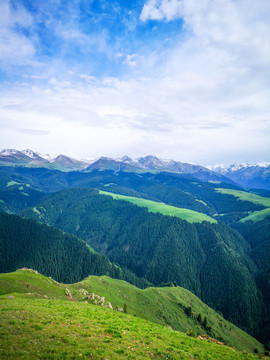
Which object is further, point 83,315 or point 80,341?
point 83,315

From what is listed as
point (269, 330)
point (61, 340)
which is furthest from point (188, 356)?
point (269, 330)

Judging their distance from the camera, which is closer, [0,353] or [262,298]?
[0,353]

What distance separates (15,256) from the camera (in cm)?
19800

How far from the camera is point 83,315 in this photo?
30250 mm

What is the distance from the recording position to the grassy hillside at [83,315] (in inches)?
793

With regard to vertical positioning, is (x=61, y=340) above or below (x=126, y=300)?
above

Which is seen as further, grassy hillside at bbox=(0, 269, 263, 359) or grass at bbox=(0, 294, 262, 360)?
grassy hillside at bbox=(0, 269, 263, 359)

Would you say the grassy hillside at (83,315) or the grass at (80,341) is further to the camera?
the grassy hillside at (83,315)

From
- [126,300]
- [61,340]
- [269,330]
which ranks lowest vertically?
[269,330]

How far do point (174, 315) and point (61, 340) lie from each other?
99.8 metres

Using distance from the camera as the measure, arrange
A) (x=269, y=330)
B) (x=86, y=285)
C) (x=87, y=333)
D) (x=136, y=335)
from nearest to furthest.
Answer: (x=87, y=333), (x=136, y=335), (x=86, y=285), (x=269, y=330)

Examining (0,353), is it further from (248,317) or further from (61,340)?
(248,317)

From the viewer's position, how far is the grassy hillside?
20141mm

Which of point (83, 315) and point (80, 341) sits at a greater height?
point (80, 341)
